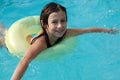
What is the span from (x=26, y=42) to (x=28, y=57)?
65 cm

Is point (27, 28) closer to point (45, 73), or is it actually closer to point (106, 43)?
point (45, 73)

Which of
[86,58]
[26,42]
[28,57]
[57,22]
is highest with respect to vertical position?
[57,22]

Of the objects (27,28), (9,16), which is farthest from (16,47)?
(9,16)

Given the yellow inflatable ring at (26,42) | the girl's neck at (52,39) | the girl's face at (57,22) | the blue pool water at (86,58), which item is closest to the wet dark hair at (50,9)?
the girl's face at (57,22)

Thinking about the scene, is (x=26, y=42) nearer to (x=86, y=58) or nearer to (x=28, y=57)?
(x=28, y=57)

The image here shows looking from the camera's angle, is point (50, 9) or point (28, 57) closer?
point (28, 57)

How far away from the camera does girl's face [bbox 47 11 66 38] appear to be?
3.98m

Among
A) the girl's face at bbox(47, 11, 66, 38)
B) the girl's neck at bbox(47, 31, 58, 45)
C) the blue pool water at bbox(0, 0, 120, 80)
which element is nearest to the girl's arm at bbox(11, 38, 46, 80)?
the girl's neck at bbox(47, 31, 58, 45)

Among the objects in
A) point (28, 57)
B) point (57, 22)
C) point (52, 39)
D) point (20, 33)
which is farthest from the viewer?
point (20, 33)

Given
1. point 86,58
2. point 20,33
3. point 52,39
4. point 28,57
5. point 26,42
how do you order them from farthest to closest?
point 86,58 < point 20,33 < point 26,42 < point 52,39 < point 28,57

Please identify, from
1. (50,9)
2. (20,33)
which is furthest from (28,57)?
(20,33)

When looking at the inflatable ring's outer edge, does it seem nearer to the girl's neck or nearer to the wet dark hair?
the girl's neck

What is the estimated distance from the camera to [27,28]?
480 cm

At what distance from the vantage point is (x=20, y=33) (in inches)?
182
